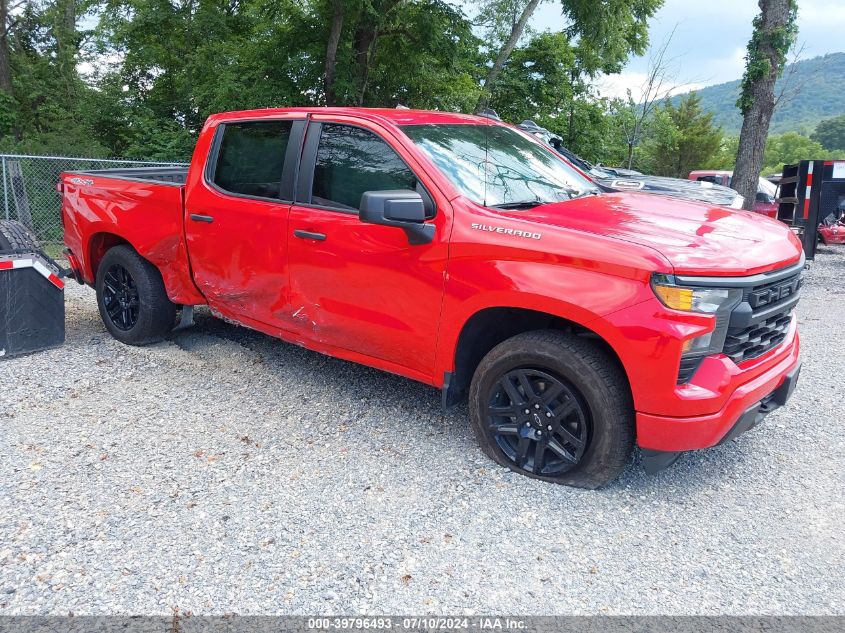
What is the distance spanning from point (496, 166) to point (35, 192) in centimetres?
927

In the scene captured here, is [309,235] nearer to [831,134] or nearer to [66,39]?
[66,39]

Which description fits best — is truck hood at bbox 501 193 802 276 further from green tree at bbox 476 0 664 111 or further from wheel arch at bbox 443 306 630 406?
green tree at bbox 476 0 664 111

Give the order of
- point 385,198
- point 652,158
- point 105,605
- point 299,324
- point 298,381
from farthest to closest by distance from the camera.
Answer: point 652,158, point 298,381, point 299,324, point 385,198, point 105,605

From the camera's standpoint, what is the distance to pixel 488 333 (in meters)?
3.71

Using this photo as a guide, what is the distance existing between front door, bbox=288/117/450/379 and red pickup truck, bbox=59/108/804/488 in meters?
0.01

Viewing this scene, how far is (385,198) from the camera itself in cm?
333

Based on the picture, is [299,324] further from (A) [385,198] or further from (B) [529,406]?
(B) [529,406]

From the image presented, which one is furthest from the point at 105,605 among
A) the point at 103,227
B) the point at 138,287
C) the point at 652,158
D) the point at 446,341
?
the point at 652,158

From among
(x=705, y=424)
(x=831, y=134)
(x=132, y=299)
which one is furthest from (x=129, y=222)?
(x=831, y=134)

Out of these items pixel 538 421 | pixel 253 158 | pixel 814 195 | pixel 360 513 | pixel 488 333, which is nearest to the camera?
pixel 360 513

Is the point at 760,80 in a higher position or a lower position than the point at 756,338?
higher

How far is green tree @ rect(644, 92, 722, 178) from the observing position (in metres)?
39.9

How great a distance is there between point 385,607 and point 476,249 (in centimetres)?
174

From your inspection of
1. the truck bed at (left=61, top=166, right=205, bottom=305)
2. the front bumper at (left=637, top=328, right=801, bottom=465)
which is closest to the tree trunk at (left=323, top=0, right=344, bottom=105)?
the truck bed at (left=61, top=166, right=205, bottom=305)
